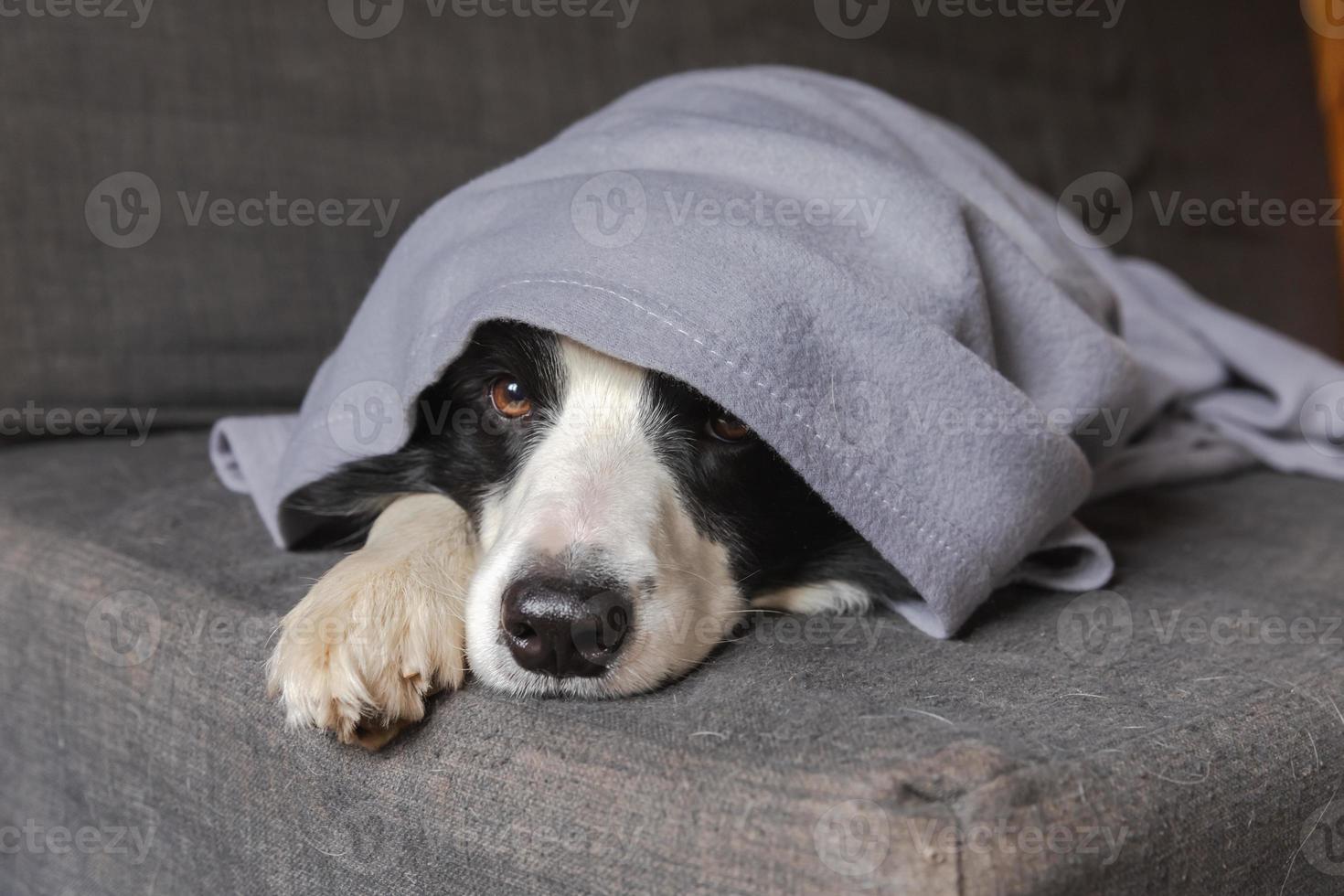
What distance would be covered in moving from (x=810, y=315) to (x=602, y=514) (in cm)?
26

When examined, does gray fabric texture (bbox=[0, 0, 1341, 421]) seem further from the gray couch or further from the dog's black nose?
→ the dog's black nose

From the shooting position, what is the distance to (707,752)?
784mm

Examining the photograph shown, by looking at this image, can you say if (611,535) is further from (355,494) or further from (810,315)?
(355,494)

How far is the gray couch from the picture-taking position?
77cm

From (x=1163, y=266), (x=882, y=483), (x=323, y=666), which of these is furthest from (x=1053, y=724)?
(x=1163, y=266)

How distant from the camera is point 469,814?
33.7 inches

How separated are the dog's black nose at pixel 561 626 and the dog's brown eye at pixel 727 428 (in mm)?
279

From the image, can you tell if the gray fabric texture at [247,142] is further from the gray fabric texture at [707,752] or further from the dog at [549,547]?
the dog at [549,547]

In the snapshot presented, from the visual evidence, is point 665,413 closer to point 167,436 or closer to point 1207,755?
point 1207,755

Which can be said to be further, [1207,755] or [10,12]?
[10,12]

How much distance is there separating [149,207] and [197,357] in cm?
23

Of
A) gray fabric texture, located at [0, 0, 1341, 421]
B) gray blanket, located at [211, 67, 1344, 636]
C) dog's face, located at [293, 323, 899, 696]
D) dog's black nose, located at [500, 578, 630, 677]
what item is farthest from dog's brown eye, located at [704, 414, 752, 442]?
gray fabric texture, located at [0, 0, 1341, 421]

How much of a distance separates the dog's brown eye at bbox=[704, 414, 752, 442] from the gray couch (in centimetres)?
20

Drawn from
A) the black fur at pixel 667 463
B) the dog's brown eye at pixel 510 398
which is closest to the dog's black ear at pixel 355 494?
the black fur at pixel 667 463
